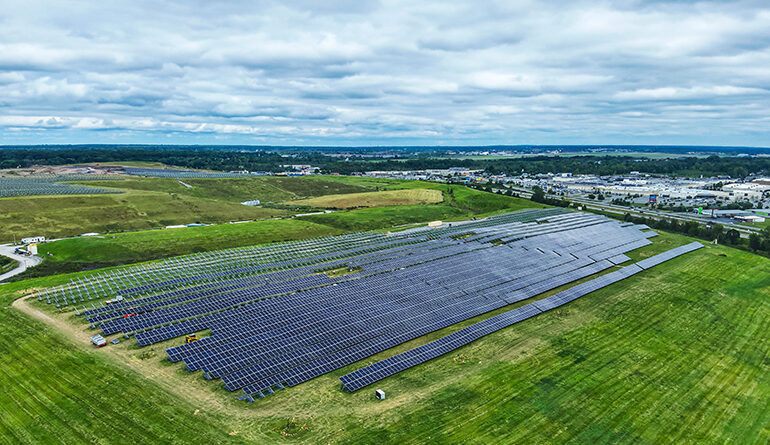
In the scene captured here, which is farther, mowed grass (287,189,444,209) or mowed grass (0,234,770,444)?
mowed grass (287,189,444,209)

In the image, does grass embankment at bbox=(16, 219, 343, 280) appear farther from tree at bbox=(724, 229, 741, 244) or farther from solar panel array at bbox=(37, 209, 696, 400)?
tree at bbox=(724, 229, 741, 244)

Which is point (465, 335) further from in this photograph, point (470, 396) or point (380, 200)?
point (380, 200)

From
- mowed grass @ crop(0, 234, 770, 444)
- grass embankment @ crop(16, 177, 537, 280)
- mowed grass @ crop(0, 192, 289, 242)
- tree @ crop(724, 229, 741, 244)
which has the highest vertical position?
mowed grass @ crop(0, 192, 289, 242)

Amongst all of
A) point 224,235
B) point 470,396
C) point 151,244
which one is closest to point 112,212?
point 151,244

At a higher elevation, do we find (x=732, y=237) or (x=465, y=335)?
(x=732, y=237)

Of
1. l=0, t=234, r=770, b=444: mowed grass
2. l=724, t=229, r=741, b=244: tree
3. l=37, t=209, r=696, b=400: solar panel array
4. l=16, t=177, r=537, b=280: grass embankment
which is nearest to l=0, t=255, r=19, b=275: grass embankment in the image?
l=16, t=177, r=537, b=280: grass embankment

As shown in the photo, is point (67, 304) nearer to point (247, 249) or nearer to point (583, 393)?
point (247, 249)
